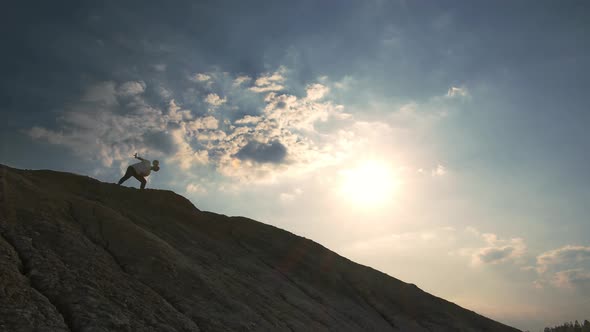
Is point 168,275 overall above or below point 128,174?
below

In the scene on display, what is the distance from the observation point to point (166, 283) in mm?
11797

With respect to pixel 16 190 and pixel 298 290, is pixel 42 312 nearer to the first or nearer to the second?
pixel 16 190

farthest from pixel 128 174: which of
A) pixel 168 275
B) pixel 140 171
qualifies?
pixel 168 275

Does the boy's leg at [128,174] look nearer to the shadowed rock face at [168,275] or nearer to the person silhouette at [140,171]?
the person silhouette at [140,171]

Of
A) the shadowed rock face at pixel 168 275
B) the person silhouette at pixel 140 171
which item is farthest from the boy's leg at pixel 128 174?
the shadowed rock face at pixel 168 275

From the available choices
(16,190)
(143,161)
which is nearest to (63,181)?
(143,161)

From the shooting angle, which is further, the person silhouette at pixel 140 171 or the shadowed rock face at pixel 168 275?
the person silhouette at pixel 140 171

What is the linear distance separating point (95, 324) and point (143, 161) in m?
18.0

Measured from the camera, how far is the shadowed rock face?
28.1ft

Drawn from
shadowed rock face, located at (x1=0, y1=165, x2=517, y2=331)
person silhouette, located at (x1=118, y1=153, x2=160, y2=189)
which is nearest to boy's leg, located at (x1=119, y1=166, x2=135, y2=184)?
person silhouette, located at (x1=118, y1=153, x2=160, y2=189)

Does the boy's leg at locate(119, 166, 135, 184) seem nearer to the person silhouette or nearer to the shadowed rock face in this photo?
the person silhouette

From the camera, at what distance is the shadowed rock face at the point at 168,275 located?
855 centimetres

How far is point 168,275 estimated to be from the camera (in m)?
12.3

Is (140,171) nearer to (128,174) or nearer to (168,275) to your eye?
(128,174)
